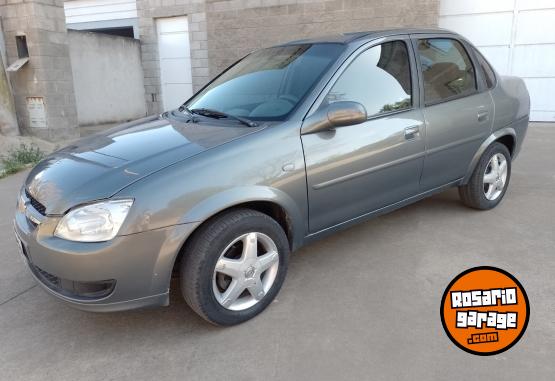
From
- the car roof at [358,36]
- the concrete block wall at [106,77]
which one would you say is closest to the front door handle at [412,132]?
the car roof at [358,36]

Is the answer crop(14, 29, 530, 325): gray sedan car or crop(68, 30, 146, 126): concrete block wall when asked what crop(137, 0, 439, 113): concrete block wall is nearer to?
crop(68, 30, 146, 126): concrete block wall

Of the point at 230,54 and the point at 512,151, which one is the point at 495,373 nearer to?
the point at 512,151

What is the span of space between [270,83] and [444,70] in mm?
1530

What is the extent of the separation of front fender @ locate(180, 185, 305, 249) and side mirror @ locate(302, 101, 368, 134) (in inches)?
17.8

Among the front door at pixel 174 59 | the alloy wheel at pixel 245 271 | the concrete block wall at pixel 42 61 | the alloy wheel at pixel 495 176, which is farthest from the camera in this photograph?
the front door at pixel 174 59

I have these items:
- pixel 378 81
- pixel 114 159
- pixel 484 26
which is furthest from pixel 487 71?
pixel 484 26

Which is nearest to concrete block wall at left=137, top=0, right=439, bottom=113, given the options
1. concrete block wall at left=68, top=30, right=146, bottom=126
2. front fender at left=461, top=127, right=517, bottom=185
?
concrete block wall at left=68, top=30, right=146, bottom=126

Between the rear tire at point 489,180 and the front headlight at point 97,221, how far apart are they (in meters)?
3.13

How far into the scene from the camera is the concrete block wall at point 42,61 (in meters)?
7.71

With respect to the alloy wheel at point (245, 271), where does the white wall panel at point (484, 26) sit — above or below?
above

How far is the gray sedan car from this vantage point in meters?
2.28

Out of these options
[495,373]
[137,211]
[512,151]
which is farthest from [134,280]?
[512,151]

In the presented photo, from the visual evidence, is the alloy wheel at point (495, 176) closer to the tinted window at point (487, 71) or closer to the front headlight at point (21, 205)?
the tinted window at point (487, 71)

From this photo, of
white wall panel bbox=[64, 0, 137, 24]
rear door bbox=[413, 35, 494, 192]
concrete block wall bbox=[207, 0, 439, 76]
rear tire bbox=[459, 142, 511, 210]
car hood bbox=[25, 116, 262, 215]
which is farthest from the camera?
white wall panel bbox=[64, 0, 137, 24]
